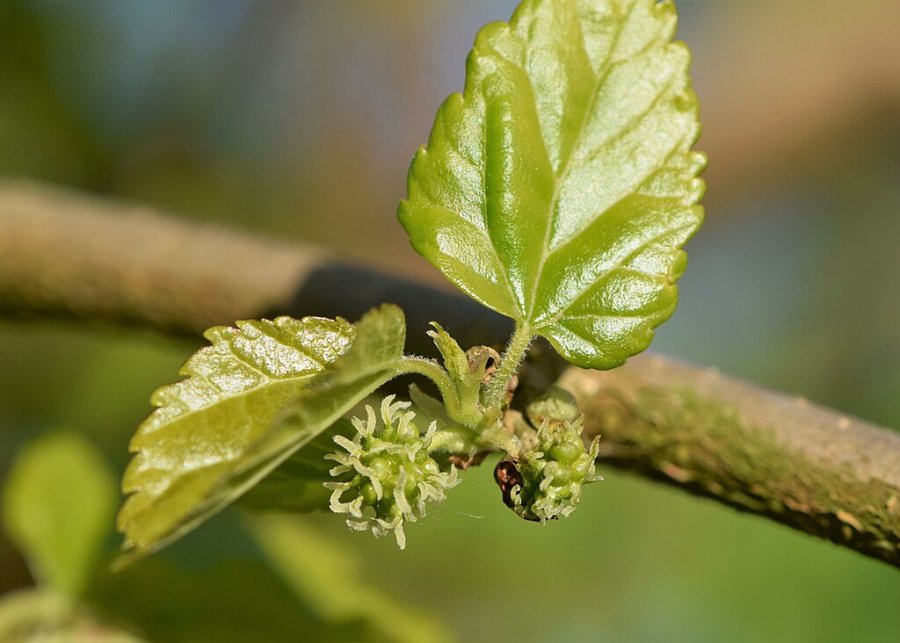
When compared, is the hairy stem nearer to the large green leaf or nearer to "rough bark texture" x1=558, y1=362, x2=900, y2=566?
the large green leaf

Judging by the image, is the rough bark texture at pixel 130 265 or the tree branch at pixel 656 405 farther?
the rough bark texture at pixel 130 265

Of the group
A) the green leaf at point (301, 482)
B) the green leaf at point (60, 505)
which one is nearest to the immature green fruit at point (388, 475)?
the green leaf at point (301, 482)

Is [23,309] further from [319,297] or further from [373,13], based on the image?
[373,13]

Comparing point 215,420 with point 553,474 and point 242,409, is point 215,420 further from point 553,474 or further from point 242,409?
point 553,474

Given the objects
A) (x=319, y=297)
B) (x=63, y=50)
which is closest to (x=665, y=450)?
(x=319, y=297)

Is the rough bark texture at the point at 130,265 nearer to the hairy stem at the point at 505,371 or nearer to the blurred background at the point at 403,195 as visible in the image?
the blurred background at the point at 403,195
